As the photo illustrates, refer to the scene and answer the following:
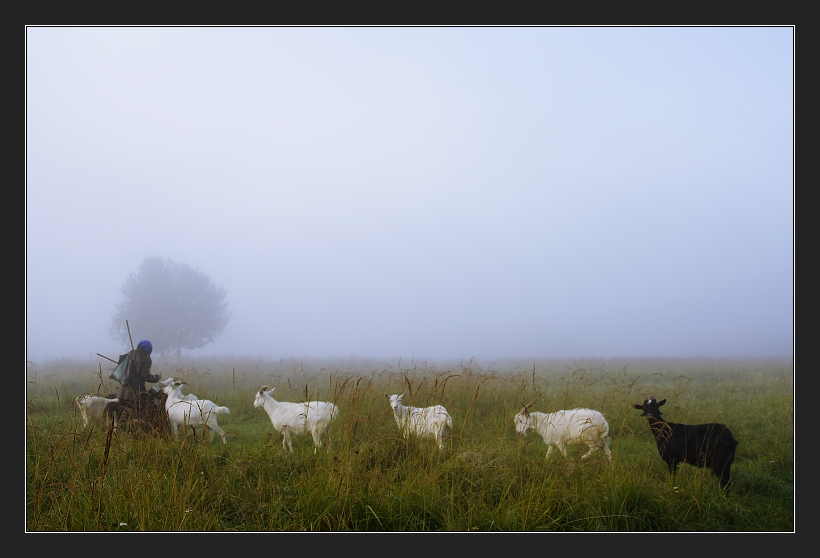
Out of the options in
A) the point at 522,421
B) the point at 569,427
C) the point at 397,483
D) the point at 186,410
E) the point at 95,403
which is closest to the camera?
the point at 397,483

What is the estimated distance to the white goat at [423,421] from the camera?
5.81 meters

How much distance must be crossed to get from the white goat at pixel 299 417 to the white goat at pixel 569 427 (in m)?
2.51

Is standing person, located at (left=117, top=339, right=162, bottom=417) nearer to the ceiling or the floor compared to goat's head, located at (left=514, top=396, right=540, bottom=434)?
nearer to the ceiling

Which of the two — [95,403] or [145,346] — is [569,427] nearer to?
[145,346]

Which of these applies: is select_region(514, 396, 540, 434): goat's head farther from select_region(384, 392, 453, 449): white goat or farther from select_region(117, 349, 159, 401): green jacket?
select_region(117, 349, 159, 401): green jacket

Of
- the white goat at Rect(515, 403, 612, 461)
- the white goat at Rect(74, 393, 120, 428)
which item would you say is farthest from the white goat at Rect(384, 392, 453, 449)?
the white goat at Rect(74, 393, 120, 428)

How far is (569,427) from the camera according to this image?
5.94 m

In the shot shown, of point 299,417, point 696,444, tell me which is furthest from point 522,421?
point 299,417

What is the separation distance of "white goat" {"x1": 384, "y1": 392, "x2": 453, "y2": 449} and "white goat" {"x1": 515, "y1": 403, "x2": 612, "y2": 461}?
96 cm

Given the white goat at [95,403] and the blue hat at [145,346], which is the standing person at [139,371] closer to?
the blue hat at [145,346]

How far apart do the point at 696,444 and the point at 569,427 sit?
1.37 metres

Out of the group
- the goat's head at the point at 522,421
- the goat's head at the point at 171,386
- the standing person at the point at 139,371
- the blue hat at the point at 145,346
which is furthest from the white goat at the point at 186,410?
the goat's head at the point at 522,421

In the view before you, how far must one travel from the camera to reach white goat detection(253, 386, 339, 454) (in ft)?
20.2

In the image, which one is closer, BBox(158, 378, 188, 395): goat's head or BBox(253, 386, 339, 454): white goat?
BBox(253, 386, 339, 454): white goat
